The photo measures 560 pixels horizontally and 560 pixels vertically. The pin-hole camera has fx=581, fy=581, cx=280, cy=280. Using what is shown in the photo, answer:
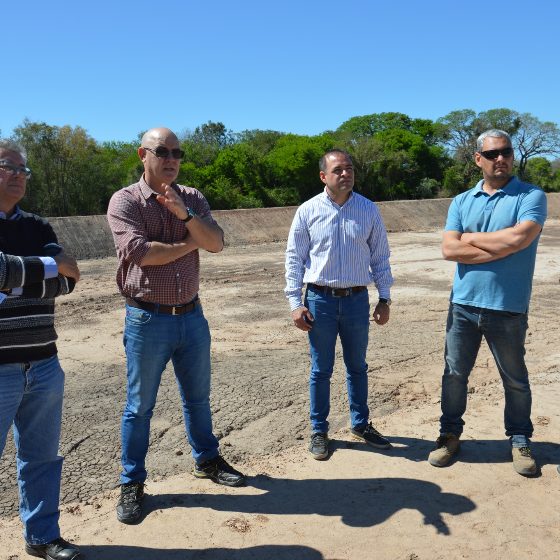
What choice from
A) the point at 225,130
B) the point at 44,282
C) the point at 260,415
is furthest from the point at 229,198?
the point at 225,130

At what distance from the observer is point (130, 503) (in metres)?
3.32

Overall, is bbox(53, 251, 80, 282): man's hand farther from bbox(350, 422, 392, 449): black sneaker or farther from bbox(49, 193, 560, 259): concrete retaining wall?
bbox(49, 193, 560, 259): concrete retaining wall

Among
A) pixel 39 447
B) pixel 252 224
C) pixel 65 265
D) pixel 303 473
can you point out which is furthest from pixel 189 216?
pixel 252 224

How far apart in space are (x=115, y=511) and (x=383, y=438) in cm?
191

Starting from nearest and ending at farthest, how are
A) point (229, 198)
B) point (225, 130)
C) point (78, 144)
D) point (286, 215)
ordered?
point (286, 215) → point (78, 144) → point (229, 198) → point (225, 130)

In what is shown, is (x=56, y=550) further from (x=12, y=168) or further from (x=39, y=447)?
(x=12, y=168)

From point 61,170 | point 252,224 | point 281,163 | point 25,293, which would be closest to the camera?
point 25,293

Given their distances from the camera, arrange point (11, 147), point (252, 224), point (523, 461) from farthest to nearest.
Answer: point (252, 224) → point (523, 461) → point (11, 147)

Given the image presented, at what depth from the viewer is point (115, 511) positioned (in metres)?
3.42

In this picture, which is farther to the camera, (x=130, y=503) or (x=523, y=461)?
(x=523, y=461)

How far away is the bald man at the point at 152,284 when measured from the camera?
3262 mm

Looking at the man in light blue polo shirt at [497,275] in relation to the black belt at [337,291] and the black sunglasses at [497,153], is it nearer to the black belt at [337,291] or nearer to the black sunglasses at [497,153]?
the black sunglasses at [497,153]

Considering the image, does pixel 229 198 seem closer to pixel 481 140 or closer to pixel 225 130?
pixel 481 140

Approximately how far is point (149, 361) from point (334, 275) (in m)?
1.41
